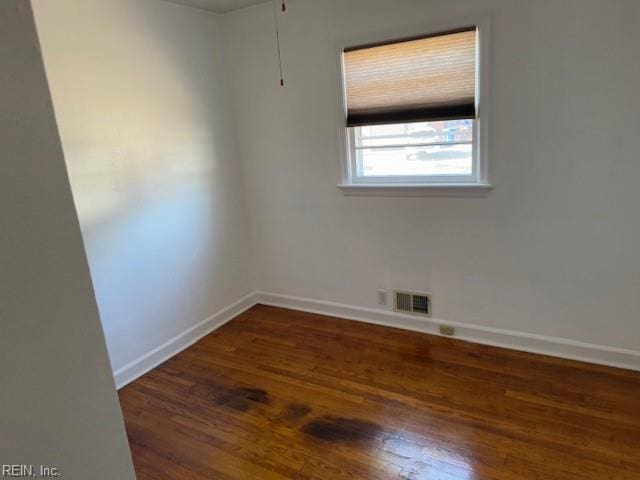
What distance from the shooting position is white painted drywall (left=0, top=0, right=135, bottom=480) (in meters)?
0.73

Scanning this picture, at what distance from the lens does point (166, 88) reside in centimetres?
287

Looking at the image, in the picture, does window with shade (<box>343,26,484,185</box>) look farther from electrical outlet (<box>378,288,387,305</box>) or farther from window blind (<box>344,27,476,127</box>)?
electrical outlet (<box>378,288,387,305</box>)

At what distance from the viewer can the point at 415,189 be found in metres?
2.83

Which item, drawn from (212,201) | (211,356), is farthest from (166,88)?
(211,356)

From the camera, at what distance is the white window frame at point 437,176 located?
246cm

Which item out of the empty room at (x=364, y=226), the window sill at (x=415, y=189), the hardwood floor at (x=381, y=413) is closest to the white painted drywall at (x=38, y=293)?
the empty room at (x=364, y=226)

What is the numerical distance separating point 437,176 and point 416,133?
322 millimetres

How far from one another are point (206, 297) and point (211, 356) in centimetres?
53

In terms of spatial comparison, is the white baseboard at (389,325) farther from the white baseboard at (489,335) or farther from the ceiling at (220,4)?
the ceiling at (220,4)

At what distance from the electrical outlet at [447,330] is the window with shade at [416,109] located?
3.34 feet

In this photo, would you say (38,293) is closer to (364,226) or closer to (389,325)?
(364,226)

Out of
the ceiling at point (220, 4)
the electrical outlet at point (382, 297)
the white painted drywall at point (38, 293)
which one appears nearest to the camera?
the white painted drywall at point (38, 293)

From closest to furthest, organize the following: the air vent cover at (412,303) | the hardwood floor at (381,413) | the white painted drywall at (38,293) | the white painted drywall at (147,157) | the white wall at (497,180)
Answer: the white painted drywall at (38,293) < the hardwood floor at (381,413) < the white wall at (497,180) < the white painted drywall at (147,157) < the air vent cover at (412,303)

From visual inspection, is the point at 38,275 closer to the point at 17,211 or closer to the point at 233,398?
the point at 17,211
